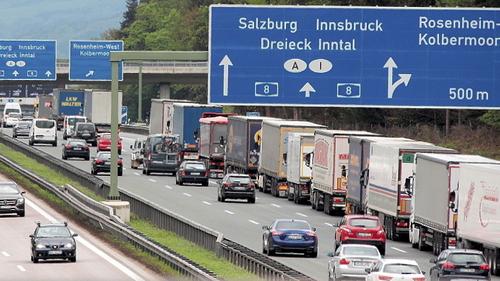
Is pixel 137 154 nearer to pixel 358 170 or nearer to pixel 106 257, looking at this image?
pixel 358 170

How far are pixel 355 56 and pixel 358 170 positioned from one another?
15089 mm

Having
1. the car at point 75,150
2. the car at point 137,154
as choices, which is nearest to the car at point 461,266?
the car at point 137,154

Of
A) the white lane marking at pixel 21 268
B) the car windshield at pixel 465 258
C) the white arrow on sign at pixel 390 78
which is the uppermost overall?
the white arrow on sign at pixel 390 78

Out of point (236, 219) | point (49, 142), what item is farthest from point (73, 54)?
point (236, 219)

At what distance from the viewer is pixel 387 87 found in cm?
4906

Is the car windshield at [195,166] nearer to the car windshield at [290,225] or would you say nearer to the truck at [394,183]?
the truck at [394,183]

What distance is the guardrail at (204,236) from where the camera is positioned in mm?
37969

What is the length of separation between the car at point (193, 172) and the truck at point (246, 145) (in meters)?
1.93

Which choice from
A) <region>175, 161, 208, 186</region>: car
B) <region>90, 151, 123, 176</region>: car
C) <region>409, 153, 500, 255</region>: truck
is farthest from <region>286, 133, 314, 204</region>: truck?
<region>409, 153, 500, 255</region>: truck

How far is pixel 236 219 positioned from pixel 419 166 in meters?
11.2

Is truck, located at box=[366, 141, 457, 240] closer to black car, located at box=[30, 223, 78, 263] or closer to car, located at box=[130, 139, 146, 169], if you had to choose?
black car, located at box=[30, 223, 78, 263]

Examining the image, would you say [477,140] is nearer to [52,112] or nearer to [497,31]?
[497,31]

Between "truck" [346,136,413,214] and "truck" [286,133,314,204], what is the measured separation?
724 cm

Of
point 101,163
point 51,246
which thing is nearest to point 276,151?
point 101,163
